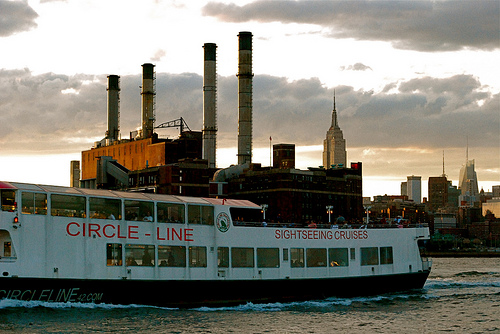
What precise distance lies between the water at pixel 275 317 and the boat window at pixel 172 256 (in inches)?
89.2

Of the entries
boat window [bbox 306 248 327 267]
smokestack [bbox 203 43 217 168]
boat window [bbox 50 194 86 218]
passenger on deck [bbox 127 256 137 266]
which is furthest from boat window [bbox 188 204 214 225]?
smokestack [bbox 203 43 217 168]

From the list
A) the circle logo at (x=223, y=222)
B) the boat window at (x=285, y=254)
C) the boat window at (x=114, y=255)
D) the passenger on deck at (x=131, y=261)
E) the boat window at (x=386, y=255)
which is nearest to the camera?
the boat window at (x=114, y=255)

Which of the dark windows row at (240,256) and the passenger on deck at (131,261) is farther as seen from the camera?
the dark windows row at (240,256)

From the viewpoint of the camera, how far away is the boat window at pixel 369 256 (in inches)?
1758

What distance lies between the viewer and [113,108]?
462 ft

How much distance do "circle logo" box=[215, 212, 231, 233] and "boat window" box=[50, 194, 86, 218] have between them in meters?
7.45

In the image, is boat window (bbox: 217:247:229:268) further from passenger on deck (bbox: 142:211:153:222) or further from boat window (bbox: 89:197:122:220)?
boat window (bbox: 89:197:122:220)

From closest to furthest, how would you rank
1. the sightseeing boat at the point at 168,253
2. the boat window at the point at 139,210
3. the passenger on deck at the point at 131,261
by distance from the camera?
1. the sightseeing boat at the point at 168,253
2. the passenger on deck at the point at 131,261
3. the boat window at the point at 139,210

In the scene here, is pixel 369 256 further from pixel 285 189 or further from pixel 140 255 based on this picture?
pixel 285 189

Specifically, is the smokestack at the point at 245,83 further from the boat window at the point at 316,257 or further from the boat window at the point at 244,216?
the boat window at the point at 244,216

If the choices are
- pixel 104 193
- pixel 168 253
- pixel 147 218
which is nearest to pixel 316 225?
pixel 168 253

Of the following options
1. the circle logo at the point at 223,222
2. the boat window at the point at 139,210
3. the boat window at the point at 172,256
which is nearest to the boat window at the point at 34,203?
the boat window at the point at 139,210

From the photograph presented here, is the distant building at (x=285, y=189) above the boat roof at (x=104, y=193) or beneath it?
above

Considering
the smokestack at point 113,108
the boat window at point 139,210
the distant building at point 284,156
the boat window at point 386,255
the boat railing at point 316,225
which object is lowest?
the boat window at point 386,255
